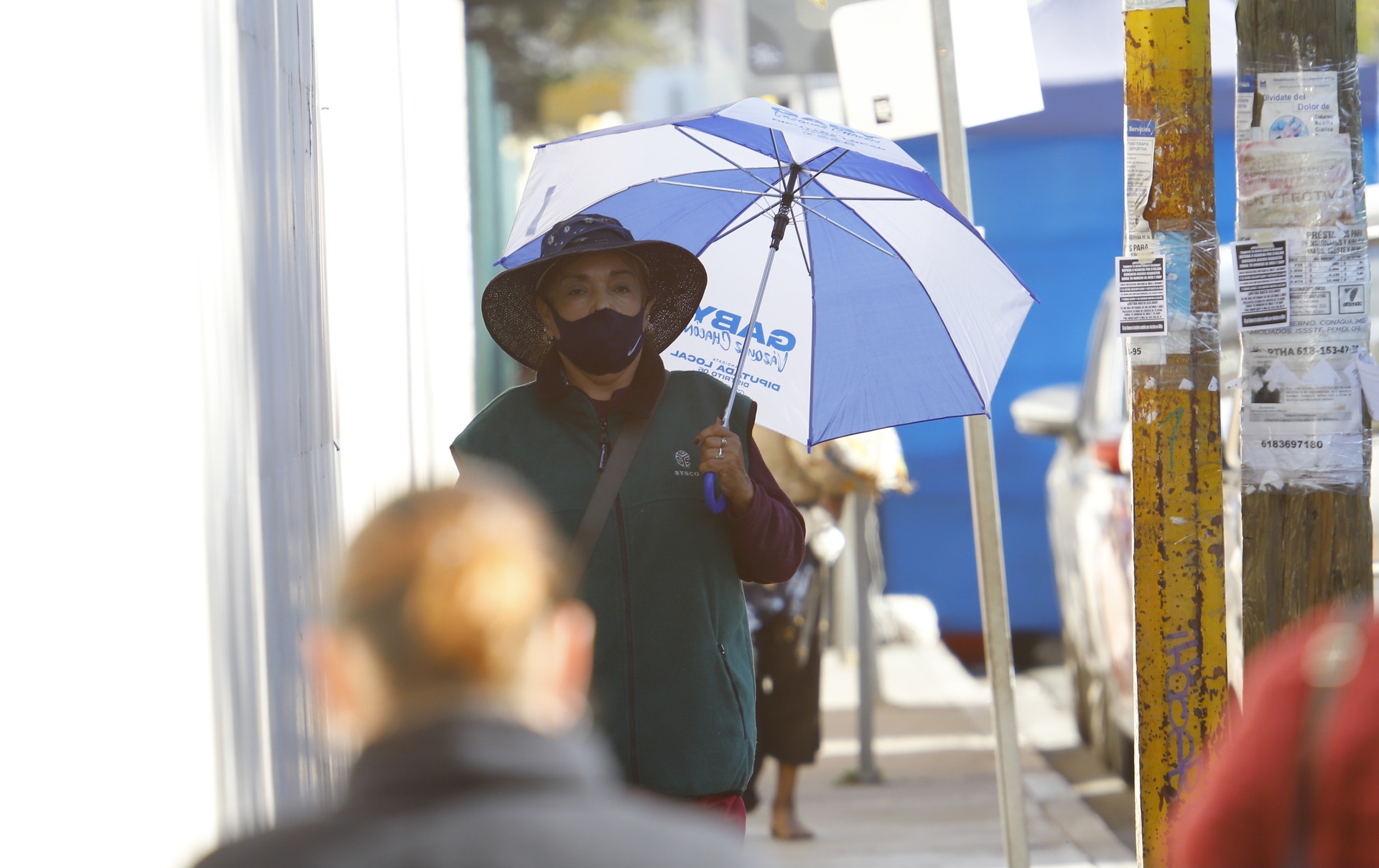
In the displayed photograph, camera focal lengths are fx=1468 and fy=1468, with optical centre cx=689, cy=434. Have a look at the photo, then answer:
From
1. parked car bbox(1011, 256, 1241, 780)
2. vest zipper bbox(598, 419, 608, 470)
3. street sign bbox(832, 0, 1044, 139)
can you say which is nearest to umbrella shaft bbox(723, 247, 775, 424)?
vest zipper bbox(598, 419, 608, 470)

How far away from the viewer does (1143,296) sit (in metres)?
3.41

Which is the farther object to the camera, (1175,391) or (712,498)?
(1175,391)

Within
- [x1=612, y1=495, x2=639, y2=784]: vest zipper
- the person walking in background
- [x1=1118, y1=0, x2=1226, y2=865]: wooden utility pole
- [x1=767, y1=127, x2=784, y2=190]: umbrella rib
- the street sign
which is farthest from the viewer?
the person walking in background

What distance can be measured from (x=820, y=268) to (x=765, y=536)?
97 centimetres

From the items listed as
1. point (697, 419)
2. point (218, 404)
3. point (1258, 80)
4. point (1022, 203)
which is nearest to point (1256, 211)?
point (1258, 80)

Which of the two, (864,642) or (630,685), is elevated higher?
(630,685)

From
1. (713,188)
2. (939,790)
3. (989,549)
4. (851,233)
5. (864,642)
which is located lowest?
(939,790)

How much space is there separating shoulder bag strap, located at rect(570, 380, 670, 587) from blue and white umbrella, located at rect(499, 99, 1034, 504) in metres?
0.57

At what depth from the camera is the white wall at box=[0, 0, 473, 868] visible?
175 cm

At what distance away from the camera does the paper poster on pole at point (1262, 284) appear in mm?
3289

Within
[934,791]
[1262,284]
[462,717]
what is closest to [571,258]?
[1262,284]

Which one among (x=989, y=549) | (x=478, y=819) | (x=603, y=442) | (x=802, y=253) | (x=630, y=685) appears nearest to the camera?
(x=478, y=819)

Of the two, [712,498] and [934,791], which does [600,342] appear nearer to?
[712,498]

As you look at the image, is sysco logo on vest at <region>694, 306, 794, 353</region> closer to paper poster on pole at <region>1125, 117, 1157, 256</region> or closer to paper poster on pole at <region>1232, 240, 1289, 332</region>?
paper poster on pole at <region>1125, 117, 1157, 256</region>
